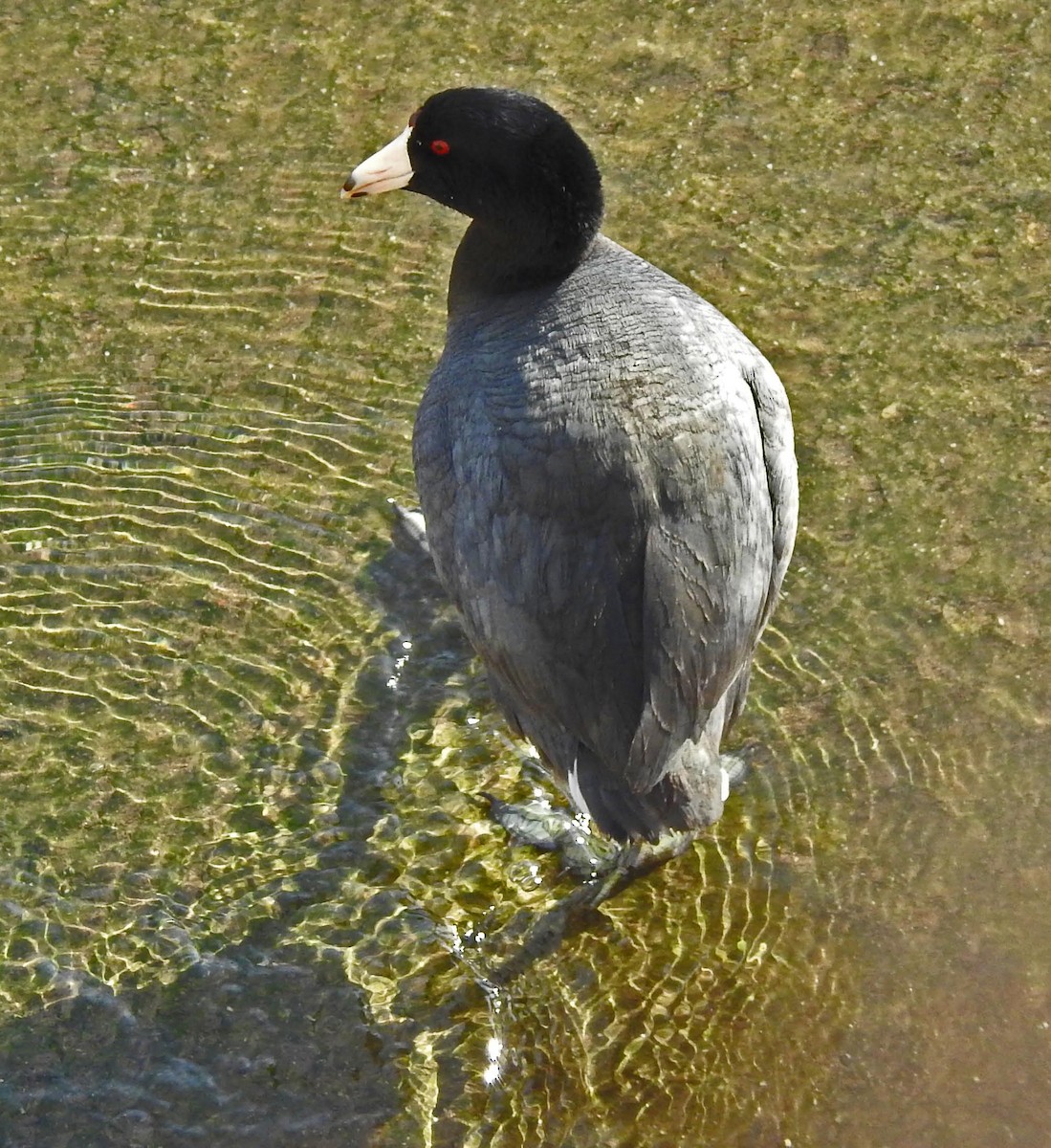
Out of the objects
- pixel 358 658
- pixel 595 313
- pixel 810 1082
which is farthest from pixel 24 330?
pixel 810 1082

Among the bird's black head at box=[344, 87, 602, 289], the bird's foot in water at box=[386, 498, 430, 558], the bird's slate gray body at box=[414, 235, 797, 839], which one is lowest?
the bird's foot in water at box=[386, 498, 430, 558]

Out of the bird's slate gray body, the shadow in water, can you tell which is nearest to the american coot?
the bird's slate gray body

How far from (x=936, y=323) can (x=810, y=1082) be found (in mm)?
2527

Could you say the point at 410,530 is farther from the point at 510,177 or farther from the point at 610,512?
the point at 610,512

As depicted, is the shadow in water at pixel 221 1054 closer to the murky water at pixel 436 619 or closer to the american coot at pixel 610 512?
the murky water at pixel 436 619

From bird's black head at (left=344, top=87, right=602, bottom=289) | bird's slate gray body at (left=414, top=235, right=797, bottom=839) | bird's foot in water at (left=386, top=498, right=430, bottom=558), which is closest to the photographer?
bird's slate gray body at (left=414, top=235, right=797, bottom=839)

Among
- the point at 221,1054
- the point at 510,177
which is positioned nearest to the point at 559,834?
the point at 221,1054

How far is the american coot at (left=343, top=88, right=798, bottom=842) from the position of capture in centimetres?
322

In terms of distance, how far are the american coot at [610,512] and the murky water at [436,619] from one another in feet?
1.47

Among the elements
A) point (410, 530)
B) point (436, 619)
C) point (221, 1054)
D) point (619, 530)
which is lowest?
point (221, 1054)

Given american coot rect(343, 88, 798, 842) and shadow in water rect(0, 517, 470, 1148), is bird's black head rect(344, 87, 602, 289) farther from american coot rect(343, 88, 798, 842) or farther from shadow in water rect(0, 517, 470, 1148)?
shadow in water rect(0, 517, 470, 1148)

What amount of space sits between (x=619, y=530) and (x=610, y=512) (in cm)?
4

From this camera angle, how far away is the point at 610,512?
321 cm

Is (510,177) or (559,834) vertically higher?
(510,177)
